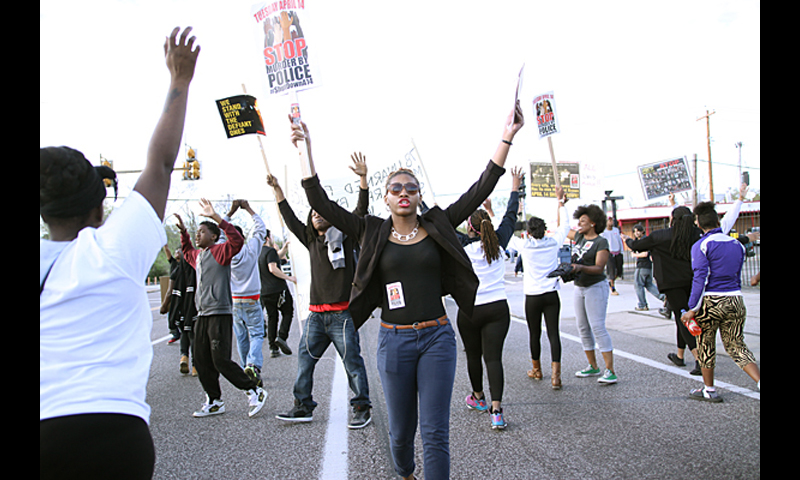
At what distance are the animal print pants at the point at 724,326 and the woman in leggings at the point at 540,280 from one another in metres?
1.47

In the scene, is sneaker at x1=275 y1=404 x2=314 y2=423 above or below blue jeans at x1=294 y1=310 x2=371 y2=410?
below

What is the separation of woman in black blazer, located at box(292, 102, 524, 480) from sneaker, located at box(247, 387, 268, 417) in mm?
2638

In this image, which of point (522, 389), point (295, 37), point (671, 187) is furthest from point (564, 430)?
point (671, 187)

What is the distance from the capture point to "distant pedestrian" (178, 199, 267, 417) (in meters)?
5.45

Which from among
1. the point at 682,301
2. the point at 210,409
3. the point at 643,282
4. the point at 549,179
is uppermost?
the point at 549,179

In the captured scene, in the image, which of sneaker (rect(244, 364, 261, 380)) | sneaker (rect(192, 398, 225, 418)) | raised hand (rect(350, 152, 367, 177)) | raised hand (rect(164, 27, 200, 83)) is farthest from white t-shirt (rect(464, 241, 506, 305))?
raised hand (rect(164, 27, 200, 83))

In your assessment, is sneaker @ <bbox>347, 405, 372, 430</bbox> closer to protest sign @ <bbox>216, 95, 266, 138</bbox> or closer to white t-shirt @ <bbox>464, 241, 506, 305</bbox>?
white t-shirt @ <bbox>464, 241, 506, 305</bbox>

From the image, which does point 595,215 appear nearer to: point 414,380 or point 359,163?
point 359,163

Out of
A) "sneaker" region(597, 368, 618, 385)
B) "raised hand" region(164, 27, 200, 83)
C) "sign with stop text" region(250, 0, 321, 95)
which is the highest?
"sign with stop text" region(250, 0, 321, 95)

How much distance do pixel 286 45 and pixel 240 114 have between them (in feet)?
5.48

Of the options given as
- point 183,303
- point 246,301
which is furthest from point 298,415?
point 183,303

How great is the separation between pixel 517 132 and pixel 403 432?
206cm

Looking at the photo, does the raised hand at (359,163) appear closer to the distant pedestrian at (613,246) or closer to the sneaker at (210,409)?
the sneaker at (210,409)

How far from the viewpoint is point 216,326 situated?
18.2 ft
